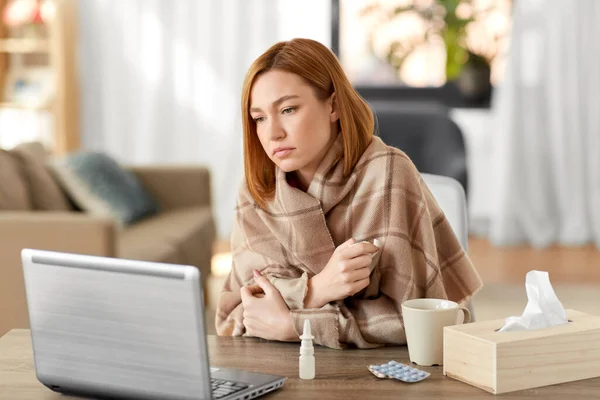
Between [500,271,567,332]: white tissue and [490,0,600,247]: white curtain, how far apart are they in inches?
176

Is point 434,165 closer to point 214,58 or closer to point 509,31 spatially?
point 509,31

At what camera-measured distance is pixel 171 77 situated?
6047 millimetres

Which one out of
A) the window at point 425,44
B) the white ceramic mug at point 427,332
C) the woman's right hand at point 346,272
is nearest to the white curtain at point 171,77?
the window at point 425,44

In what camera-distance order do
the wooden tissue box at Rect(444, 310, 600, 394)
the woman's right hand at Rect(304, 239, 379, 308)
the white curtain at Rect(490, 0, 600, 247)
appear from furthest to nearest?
the white curtain at Rect(490, 0, 600, 247)
the woman's right hand at Rect(304, 239, 379, 308)
the wooden tissue box at Rect(444, 310, 600, 394)

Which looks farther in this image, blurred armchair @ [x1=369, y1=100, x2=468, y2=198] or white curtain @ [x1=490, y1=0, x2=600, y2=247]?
white curtain @ [x1=490, y1=0, x2=600, y2=247]

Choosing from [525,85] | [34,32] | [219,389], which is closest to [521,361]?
[219,389]

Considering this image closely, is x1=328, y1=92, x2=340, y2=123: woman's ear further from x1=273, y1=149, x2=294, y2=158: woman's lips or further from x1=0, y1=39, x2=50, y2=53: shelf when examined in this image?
x1=0, y1=39, x2=50, y2=53: shelf

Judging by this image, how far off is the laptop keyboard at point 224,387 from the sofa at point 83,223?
1775mm

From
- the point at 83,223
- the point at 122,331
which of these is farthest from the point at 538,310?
the point at 83,223

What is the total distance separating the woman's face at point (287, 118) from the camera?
148 cm

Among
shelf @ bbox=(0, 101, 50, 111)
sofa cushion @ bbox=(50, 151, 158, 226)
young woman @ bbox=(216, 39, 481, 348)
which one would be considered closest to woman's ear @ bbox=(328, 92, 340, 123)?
young woman @ bbox=(216, 39, 481, 348)

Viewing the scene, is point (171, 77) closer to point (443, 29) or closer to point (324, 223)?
point (443, 29)

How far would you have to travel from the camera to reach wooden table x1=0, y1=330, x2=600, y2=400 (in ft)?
3.85

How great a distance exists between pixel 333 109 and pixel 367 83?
4753 millimetres
